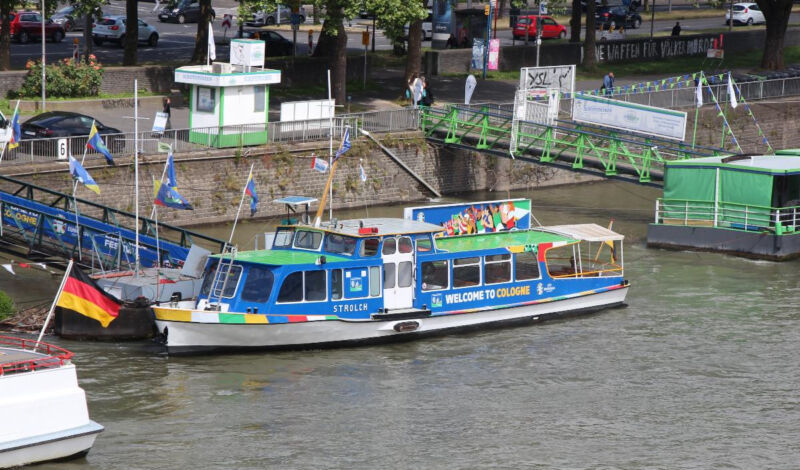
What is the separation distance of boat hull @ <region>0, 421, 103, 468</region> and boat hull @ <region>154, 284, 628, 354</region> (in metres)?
6.05

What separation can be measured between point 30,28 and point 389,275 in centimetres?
4083

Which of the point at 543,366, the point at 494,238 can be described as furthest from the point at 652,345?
the point at 494,238

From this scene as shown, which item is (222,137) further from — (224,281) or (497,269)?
Result: (224,281)

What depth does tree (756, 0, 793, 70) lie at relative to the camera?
65.8 metres

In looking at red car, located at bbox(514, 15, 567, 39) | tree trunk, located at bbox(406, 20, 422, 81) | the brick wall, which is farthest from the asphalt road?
the brick wall

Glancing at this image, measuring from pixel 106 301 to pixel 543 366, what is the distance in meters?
9.73

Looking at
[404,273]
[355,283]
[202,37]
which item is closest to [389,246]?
[404,273]

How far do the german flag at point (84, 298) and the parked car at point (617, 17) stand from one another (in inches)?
2428

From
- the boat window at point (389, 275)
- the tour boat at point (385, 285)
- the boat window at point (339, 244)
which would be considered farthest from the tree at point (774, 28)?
the boat window at point (339, 244)

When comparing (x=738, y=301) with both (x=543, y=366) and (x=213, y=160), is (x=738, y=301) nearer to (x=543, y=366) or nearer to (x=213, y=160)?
(x=543, y=366)

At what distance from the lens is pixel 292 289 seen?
94.2 ft

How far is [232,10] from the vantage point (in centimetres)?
8338

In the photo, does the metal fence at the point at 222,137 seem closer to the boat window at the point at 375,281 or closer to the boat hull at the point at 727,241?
the boat window at the point at 375,281

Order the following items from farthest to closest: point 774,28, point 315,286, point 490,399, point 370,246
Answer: point 774,28 < point 370,246 < point 315,286 < point 490,399
